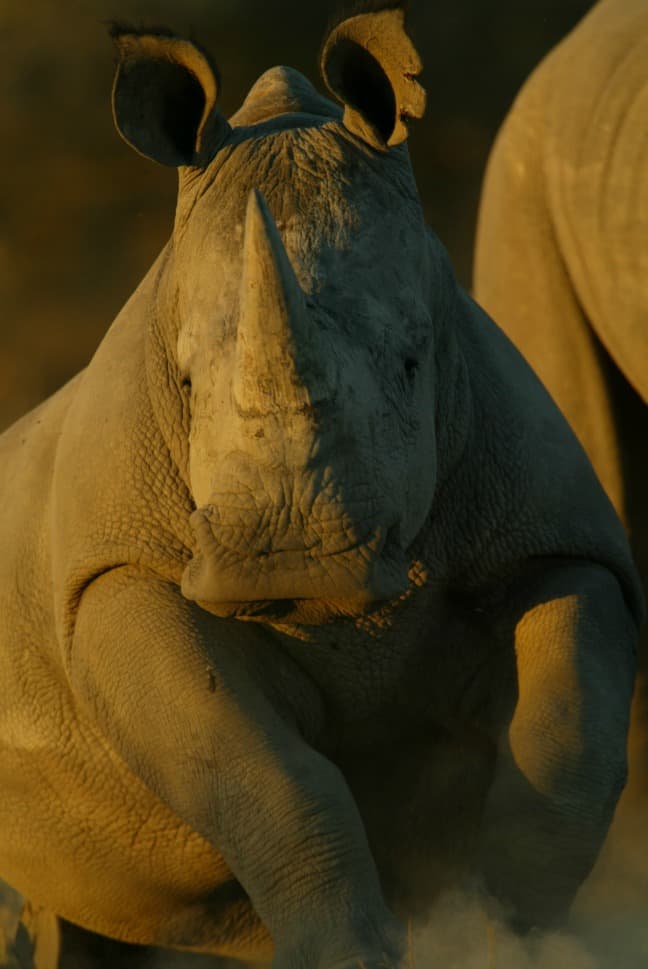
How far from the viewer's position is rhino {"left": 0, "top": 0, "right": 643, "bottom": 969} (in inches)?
151

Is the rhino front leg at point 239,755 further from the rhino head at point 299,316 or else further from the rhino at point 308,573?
the rhino head at point 299,316

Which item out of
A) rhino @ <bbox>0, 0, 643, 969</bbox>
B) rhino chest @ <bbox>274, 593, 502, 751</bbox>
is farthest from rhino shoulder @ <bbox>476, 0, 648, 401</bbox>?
rhino chest @ <bbox>274, 593, 502, 751</bbox>

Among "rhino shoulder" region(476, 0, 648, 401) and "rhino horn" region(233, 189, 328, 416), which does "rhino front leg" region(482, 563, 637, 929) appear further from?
"rhino shoulder" region(476, 0, 648, 401)

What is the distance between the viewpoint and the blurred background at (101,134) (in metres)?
10.1

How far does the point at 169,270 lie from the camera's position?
441 centimetres

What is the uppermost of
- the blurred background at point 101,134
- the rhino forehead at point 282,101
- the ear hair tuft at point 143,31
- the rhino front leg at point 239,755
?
the ear hair tuft at point 143,31

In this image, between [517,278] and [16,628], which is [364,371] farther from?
[517,278]

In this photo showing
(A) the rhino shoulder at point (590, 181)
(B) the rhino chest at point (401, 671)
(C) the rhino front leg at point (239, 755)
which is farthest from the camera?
(A) the rhino shoulder at point (590, 181)

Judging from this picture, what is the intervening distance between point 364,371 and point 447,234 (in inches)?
259

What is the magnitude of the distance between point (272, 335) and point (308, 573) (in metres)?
0.40

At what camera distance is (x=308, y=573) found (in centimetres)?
376

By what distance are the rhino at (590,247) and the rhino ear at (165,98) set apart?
6.84ft

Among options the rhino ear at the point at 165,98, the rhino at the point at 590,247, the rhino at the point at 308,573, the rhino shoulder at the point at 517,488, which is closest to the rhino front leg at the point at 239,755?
the rhino at the point at 308,573

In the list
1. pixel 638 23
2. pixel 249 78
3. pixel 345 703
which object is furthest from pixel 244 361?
pixel 249 78
